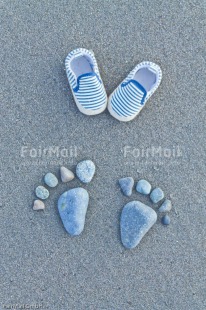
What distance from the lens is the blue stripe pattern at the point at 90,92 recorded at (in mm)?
1205

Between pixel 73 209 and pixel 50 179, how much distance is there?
118mm

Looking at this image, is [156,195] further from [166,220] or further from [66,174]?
[66,174]

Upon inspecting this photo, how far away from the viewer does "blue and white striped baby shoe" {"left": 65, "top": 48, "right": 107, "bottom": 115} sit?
Answer: 3.96ft

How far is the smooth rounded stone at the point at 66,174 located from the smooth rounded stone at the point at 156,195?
0.85 feet

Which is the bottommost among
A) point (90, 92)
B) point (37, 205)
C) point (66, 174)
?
point (37, 205)

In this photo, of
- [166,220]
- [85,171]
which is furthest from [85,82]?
[166,220]

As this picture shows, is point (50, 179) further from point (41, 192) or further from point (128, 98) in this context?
point (128, 98)

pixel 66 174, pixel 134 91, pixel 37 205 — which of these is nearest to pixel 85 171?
pixel 66 174

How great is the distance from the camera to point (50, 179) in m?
1.23

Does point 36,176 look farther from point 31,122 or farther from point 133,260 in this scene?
point 133,260

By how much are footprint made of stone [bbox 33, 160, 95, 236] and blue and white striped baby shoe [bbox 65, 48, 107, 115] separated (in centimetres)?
18

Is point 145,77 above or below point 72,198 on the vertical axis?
above

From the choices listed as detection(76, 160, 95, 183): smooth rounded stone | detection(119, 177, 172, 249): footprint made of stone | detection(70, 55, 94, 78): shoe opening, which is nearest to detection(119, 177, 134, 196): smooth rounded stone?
detection(119, 177, 172, 249): footprint made of stone

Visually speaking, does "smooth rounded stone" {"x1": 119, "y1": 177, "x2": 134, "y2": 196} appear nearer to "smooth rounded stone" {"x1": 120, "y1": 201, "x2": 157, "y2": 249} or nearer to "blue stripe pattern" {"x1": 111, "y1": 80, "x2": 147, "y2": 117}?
"smooth rounded stone" {"x1": 120, "y1": 201, "x2": 157, "y2": 249}
